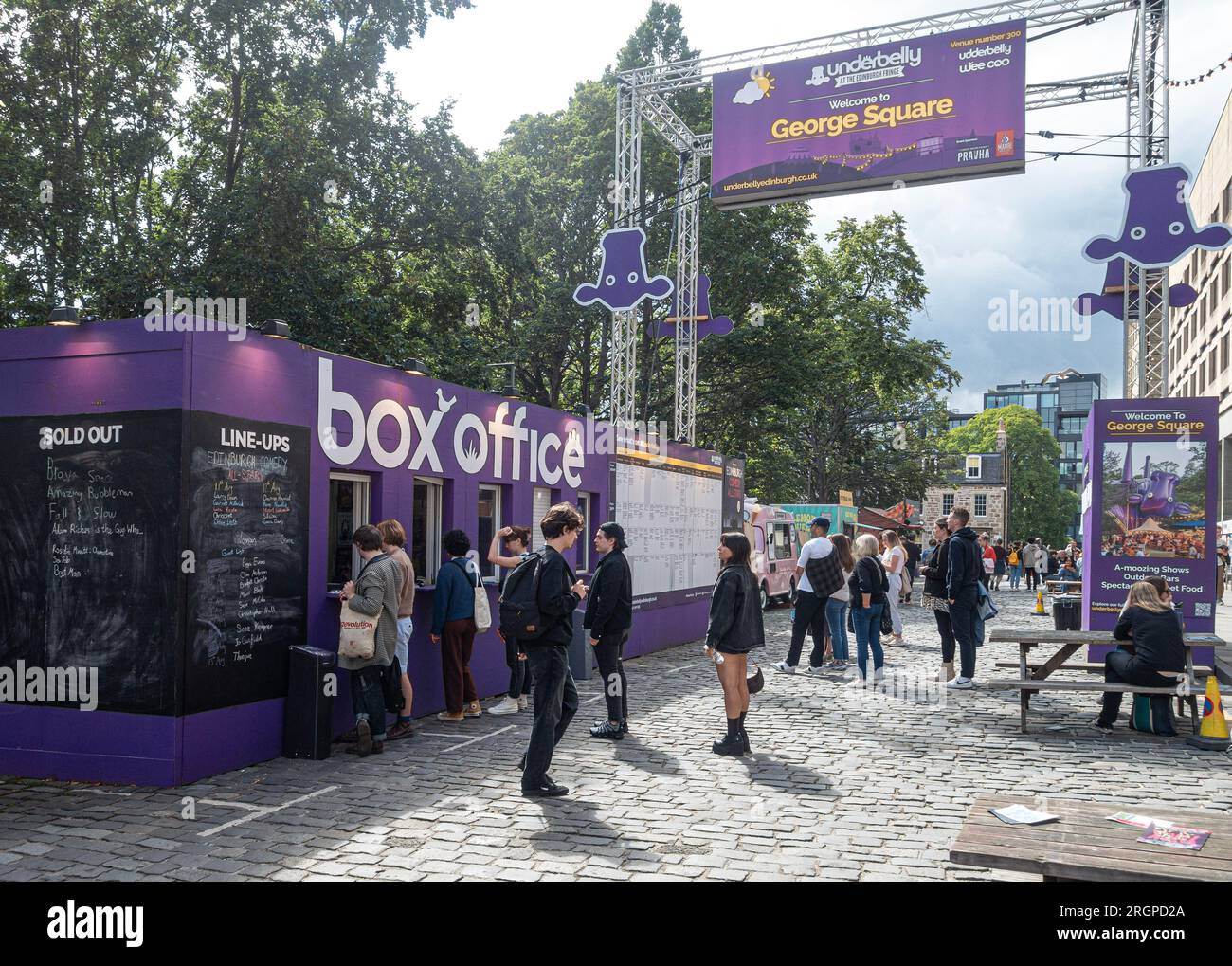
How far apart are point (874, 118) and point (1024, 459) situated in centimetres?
6436

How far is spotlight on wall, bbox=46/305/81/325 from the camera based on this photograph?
7.19 m

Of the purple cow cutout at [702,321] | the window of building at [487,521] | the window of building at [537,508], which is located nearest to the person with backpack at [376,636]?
the window of building at [487,521]

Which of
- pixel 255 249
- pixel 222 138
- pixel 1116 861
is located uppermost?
pixel 222 138

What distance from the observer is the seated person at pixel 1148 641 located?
28.1 ft

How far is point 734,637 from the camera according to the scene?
7.91 m

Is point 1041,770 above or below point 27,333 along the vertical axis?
below

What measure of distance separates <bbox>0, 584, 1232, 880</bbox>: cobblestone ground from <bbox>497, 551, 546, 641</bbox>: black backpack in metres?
1.11

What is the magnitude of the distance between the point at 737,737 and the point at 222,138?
17.0 metres

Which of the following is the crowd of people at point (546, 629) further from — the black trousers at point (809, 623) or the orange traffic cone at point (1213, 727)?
the black trousers at point (809, 623)

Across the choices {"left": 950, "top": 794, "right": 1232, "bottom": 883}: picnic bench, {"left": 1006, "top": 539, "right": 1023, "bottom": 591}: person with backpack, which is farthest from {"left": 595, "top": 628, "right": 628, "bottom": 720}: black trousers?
{"left": 1006, "top": 539, "right": 1023, "bottom": 591}: person with backpack

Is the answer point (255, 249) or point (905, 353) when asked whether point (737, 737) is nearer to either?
point (255, 249)
